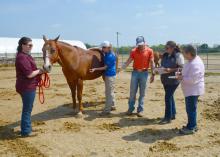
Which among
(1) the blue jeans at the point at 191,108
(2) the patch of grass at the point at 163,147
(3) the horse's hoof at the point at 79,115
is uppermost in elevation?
(1) the blue jeans at the point at 191,108

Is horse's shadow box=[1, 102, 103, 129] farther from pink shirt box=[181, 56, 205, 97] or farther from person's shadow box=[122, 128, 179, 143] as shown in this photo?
pink shirt box=[181, 56, 205, 97]

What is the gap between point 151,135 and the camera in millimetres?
6344

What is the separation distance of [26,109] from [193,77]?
3162mm

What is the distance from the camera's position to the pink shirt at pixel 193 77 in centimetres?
602

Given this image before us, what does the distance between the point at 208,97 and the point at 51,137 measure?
5.64 meters

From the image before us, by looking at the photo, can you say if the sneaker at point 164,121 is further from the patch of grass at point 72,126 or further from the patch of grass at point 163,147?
the patch of grass at point 72,126

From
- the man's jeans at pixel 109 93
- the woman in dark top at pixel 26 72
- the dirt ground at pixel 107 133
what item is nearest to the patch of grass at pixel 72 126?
the dirt ground at pixel 107 133

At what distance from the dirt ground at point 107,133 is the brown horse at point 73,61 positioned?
0.83 m

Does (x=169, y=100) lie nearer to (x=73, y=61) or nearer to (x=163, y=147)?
(x=163, y=147)

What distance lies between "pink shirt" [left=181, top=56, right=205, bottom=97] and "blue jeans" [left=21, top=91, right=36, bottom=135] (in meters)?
2.85

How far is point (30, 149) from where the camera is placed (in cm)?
558

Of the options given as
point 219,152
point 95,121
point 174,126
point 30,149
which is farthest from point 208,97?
point 30,149

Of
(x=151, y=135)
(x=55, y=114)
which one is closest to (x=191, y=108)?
(x=151, y=135)

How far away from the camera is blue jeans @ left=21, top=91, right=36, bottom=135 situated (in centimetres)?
614
